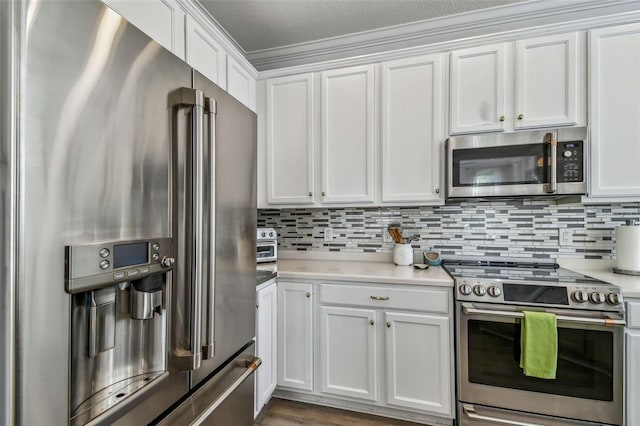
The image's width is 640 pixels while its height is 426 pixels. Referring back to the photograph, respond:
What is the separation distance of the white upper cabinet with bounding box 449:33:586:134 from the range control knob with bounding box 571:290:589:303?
991 millimetres

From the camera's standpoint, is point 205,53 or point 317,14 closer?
point 205,53

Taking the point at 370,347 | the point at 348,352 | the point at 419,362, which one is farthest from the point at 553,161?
the point at 348,352

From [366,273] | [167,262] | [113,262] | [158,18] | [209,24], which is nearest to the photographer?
[113,262]

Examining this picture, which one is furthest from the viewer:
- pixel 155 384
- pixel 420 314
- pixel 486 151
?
pixel 486 151

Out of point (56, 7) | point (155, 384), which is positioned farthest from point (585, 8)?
point (155, 384)

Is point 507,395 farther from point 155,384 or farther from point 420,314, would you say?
point 155,384

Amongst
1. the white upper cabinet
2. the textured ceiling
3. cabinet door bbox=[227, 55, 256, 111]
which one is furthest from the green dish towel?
cabinet door bbox=[227, 55, 256, 111]

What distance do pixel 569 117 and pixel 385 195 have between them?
46.3 inches

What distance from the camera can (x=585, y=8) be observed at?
6.33 ft

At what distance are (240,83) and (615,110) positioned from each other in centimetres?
234

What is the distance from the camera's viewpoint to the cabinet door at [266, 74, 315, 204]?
2268 millimetres

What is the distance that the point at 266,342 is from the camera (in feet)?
6.09

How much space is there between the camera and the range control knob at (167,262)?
791mm

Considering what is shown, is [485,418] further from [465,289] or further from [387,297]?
[387,297]
